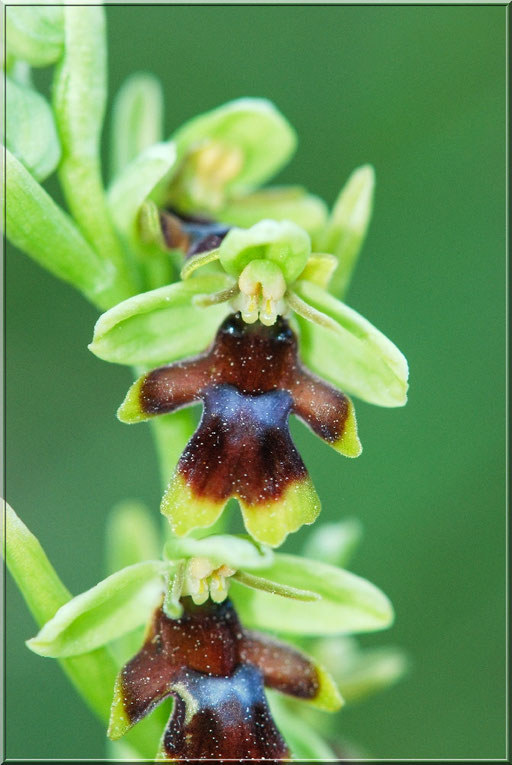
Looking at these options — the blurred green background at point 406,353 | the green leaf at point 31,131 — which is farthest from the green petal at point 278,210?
the blurred green background at point 406,353

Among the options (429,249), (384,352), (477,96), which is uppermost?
(477,96)

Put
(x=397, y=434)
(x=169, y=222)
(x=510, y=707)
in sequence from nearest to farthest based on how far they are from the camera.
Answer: (x=169, y=222) → (x=510, y=707) → (x=397, y=434)

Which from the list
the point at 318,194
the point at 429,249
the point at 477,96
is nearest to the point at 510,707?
the point at 429,249

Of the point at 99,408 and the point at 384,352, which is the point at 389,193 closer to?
the point at 99,408

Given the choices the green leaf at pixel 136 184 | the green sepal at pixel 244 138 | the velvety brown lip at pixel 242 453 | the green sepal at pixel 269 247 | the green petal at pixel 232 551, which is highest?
the green sepal at pixel 244 138

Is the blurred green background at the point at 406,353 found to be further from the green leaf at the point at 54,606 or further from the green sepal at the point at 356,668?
the green leaf at the point at 54,606

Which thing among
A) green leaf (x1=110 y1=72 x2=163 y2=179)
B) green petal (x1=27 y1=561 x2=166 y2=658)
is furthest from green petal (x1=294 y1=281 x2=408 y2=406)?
green leaf (x1=110 y1=72 x2=163 y2=179)
